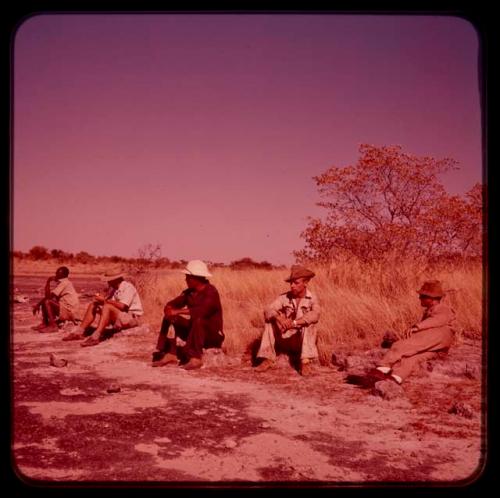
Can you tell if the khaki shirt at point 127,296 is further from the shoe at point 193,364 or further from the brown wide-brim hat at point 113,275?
the shoe at point 193,364

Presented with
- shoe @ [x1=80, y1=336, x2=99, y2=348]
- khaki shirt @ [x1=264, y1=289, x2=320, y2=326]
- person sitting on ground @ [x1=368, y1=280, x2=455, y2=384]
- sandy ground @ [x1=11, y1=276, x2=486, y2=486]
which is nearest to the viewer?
sandy ground @ [x1=11, y1=276, x2=486, y2=486]

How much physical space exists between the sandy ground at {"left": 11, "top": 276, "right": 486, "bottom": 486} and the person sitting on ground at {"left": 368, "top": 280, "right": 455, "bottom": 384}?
0.67ft

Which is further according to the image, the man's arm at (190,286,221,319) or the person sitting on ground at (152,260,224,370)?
the man's arm at (190,286,221,319)

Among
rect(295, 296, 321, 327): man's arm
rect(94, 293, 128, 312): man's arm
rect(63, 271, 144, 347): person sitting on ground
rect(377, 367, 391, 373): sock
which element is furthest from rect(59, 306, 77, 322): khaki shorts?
rect(377, 367, 391, 373): sock

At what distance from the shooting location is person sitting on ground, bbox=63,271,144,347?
Result: 29.6 feet

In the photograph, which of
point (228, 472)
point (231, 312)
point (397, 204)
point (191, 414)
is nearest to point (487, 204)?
point (228, 472)

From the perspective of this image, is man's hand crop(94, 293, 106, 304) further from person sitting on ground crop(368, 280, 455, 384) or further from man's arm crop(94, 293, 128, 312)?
person sitting on ground crop(368, 280, 455, 384)

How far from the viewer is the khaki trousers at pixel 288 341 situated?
6.89 metres

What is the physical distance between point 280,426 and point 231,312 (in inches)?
235

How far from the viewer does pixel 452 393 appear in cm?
578

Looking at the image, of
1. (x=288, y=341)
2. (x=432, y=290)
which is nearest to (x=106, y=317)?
(x=288, y=341)

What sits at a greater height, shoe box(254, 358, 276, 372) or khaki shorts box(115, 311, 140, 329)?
khaki shorts box(115, 311, 140, 329)

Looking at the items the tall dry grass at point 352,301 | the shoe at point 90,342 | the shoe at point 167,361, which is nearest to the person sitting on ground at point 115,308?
the shoe at point 90,342

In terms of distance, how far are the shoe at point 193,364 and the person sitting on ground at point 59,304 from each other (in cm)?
431
